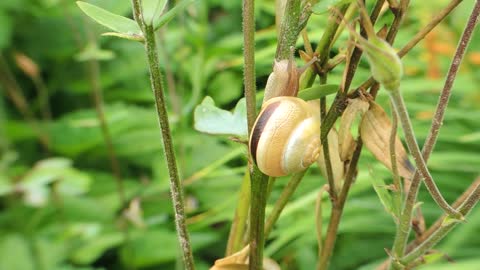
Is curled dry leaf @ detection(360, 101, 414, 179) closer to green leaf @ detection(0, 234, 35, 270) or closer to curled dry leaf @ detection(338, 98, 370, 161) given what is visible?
curled dry leaf @ detection(338, 98, 370, 161)

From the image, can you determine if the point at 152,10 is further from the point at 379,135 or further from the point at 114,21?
the point at 379,135

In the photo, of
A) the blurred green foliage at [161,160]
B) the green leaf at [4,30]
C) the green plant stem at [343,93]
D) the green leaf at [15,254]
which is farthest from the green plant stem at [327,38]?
the green leaf at [4,30]

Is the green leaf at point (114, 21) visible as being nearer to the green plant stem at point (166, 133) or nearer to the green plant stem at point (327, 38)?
the green plant stem at point (166, 133)

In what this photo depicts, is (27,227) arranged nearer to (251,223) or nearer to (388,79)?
(251,223)

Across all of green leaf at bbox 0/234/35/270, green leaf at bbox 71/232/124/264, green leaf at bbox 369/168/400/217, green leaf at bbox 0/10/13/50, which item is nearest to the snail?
green leaf at bbox 369/168/400/217

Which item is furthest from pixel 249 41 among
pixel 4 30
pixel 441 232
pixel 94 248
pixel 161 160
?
pixel 4 30
